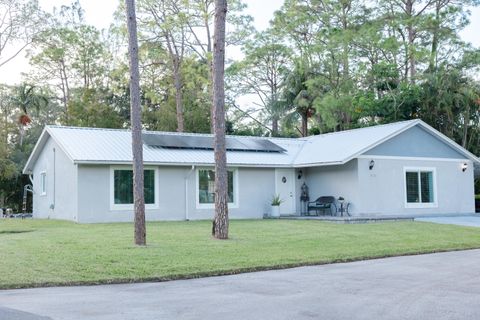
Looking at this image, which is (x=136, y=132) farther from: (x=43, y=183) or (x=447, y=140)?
(x=447, y=140)

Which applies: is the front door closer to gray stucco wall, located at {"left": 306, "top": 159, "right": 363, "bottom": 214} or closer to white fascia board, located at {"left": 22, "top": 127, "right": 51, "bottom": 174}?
gray stucco wall, located at {"left": 306, "top": 159, "right": 363, "bottom": 214}

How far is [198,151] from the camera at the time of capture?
21.6m

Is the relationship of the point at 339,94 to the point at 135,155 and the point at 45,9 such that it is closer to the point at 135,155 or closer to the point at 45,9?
the point at 45,9

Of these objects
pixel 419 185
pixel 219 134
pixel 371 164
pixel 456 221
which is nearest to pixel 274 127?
pixel 419 185

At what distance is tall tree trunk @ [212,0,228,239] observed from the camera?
12898 mm

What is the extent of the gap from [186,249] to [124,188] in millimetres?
8778

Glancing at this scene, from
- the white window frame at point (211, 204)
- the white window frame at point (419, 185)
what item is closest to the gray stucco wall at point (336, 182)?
the white window frame at point (419, 185)

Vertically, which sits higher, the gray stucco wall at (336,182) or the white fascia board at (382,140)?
the white fascia board at (382,140)

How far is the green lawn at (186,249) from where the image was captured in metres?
8.52

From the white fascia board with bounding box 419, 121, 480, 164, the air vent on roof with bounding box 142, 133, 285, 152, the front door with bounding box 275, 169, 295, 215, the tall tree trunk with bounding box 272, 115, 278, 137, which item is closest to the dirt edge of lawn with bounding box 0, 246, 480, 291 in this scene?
the front door with bounding box 275, 169, 295, 215

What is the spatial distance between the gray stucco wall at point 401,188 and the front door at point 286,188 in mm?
3086

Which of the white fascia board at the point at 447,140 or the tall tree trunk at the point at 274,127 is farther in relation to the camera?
the tall tree trunk at the point at 274,127

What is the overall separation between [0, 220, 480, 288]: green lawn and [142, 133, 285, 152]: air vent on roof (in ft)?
17.7

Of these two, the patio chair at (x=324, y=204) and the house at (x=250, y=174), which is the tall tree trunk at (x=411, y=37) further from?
the patio chair at (x=324, y=204)
